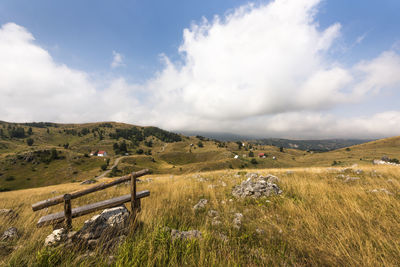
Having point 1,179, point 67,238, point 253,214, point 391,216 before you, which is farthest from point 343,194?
point 1,179

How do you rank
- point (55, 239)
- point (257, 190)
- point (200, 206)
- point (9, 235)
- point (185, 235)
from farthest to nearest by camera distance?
point (257, 190)
point (200, 206)
point (9, 235)
point (185, 235)
point (55, 239)

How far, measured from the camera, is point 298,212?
5098 millimetres

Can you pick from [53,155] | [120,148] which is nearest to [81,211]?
[53,155]

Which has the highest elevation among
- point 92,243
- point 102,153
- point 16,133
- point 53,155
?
point 16,133

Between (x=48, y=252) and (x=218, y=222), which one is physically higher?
(x=48, y=252)

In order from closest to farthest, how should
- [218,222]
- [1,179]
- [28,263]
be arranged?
1. [28,263]
2. [218,222]
3. [1,179]

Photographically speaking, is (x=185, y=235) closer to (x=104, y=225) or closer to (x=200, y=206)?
(x=104, y=225)

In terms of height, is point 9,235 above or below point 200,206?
above

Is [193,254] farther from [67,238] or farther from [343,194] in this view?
[343,194]

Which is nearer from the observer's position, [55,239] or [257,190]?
[55,239]

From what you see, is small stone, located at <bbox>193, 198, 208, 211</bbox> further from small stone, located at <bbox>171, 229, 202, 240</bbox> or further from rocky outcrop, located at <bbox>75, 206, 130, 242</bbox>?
rocky outcrop, located at <bbox>75, 206, 130, 242</bbox>

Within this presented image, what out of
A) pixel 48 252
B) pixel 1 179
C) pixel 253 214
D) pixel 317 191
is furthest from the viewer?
pixel 1 179

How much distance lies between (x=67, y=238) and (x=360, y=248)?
685 cm

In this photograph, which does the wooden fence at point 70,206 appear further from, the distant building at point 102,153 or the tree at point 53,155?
the distant building at point 102,153
